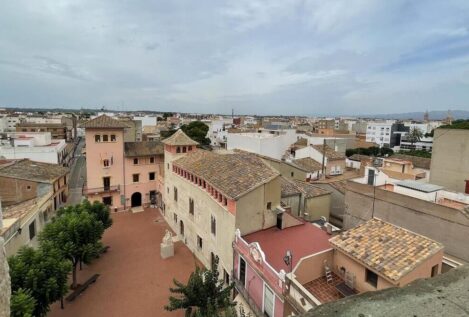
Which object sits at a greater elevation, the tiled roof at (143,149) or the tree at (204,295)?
the tiled roof at (143,149)

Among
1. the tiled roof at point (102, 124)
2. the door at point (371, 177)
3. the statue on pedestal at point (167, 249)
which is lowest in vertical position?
the statue on pedestal at point (167, 249)

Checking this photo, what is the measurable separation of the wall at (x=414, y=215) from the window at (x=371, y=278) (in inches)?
306

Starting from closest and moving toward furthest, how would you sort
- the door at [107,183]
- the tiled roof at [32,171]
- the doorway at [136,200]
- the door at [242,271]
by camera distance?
1. the door at [242,271]
2. the tiled roof at [32,171]
3. the door at [107,183]
4. the doorway at [136,200]

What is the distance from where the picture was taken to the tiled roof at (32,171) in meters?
29.2

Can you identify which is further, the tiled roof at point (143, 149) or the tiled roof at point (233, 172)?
the tiled roof at point (143, 149)

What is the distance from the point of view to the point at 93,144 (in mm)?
35750

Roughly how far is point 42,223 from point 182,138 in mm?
15792

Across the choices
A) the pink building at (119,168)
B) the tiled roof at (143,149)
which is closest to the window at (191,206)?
the pink building at (119,168)

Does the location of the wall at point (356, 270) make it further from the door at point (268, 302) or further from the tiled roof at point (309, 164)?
the tiled roof at point (309, 164)

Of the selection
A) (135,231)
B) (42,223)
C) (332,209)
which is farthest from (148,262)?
(332,209)

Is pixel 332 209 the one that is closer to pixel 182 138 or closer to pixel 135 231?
pixel 182 138

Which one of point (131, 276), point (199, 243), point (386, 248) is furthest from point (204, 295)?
point (131, 276)

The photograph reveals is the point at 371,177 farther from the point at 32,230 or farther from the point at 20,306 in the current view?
the point at 32,230

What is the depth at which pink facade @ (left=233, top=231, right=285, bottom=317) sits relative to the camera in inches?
523
